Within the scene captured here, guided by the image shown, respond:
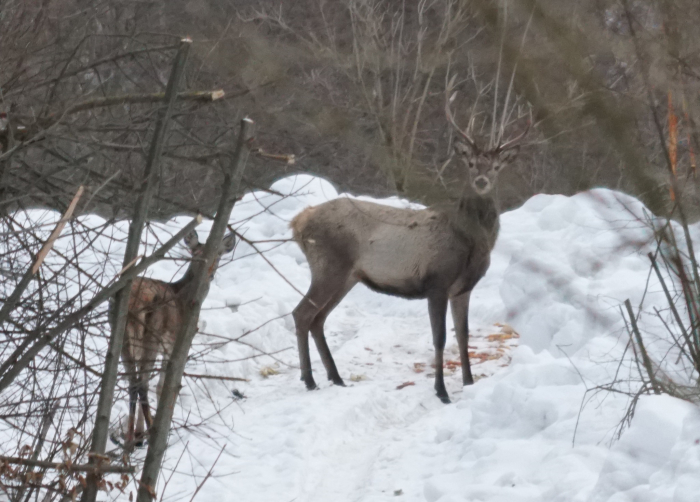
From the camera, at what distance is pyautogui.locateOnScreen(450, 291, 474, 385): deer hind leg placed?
824 centimetres

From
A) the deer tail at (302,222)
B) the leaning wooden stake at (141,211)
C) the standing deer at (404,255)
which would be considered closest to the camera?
the leaning wooden stake at (141,211)

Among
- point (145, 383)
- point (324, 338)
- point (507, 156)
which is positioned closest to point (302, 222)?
point (324, 338)

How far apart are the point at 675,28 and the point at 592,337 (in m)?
6.93

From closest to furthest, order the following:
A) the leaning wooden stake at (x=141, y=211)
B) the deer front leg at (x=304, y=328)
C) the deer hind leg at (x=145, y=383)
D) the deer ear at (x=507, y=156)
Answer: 1. the leaning wooden stake at (x=141, y=211)
2. the deer hind leg at (x=145, y=383)
3. the deer ear at (x=507, y=156)
4. the deer front leg at (x=304, y=328)

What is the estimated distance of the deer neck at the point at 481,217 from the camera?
26.6ft

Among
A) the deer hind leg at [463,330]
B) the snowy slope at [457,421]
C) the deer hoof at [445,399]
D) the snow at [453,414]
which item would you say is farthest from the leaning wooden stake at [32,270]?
the deer hind leg at [463,330]

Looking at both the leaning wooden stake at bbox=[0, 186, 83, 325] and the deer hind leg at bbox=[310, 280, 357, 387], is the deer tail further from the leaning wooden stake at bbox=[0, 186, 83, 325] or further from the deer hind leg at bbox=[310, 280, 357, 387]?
the leaning wooden stake at bbox=[0, 186, 83, 325]

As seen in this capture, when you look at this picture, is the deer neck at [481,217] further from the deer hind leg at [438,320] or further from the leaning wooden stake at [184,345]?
the leaning wooden stake at [184,345]

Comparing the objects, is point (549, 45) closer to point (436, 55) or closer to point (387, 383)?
point (436, 55)

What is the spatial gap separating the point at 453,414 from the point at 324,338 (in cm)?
212

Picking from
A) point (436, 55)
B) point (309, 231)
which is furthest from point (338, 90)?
point (436, 55)

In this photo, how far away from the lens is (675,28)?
→ 97 centimetres

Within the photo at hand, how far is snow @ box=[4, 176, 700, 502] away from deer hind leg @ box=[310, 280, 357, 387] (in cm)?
16

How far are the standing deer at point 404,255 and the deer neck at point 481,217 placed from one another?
0.01m
